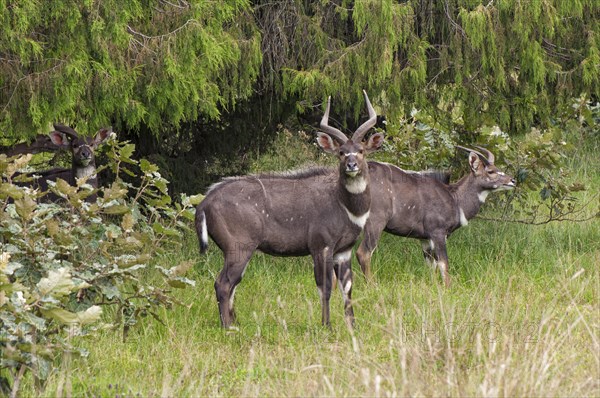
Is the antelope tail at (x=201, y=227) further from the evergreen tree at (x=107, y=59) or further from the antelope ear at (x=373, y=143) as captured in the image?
the antelope ear at (x=373, y=143)

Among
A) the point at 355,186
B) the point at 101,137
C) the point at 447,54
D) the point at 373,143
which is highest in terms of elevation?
the point at 447,54

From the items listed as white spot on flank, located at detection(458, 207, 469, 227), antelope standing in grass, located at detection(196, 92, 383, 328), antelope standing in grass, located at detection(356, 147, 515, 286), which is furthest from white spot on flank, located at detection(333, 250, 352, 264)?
white spot on flank, located at detection(458, 207, 469, 227)

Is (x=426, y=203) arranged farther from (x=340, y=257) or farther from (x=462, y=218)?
(x=340, y=257)

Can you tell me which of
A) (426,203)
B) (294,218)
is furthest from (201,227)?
(426,203)

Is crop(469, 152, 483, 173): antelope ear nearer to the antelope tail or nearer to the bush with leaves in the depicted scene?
the antelope tail

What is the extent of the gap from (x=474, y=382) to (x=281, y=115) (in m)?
6.56

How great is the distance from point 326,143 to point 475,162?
8.26 ft

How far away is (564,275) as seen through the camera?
895 cm

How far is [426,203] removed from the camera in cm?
1041

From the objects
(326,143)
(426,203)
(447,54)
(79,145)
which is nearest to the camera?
(326,143)

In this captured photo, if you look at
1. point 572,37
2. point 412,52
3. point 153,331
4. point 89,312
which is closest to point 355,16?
point 412,52

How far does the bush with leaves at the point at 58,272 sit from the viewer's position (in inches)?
223

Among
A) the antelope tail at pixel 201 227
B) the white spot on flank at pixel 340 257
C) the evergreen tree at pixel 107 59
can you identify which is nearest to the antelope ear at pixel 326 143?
the white spot on flank at pixel 340 257

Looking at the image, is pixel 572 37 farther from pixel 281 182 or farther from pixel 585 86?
pixel 281 182
